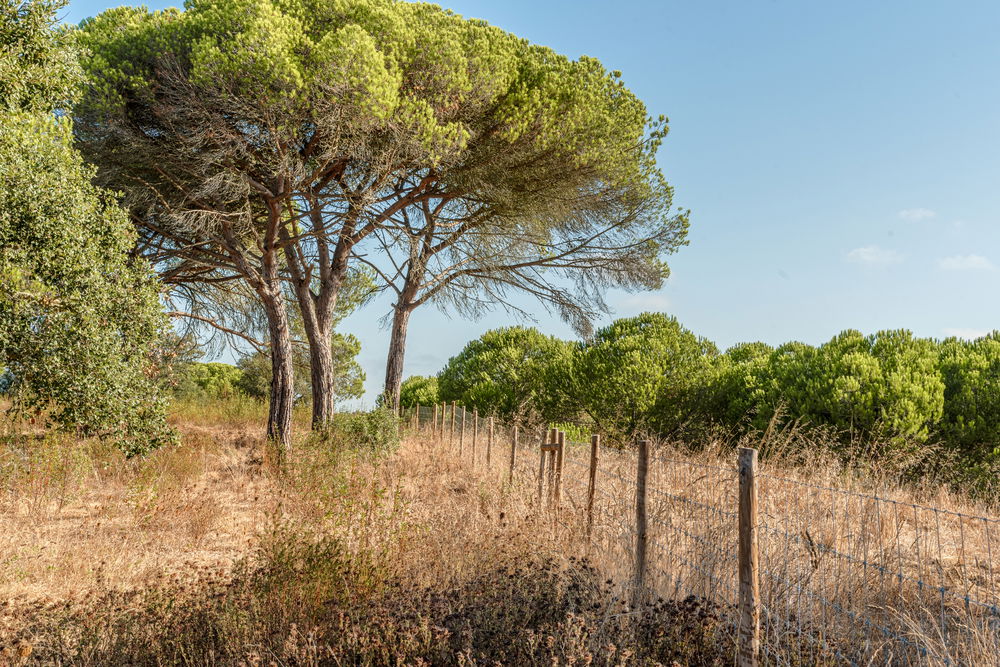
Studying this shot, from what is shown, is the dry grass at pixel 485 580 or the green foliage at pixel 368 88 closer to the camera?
the dry grass at pixel 485 580

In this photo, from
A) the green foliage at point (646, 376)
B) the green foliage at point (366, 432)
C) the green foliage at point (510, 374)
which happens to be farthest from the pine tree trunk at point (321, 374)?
the green foliage at point (646, 376)

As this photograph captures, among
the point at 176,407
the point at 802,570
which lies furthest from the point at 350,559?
the point at 176,407

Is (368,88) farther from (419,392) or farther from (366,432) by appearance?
(419,392)

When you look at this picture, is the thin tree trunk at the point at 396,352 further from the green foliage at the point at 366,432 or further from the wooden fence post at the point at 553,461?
the wooden fence post at the point at 553,461

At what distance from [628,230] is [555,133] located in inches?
132

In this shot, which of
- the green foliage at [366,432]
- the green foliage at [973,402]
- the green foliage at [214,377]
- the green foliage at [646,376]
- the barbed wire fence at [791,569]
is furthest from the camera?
the green foliage at [214,377]

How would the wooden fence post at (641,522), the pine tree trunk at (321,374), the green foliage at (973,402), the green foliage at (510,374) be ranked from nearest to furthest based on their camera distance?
the wooden fence post at (641,522), the green foliage at (973,402), the pine tree trunk at (321,374), the green foliage at (510,374)

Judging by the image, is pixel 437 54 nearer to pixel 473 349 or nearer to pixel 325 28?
pixel 325 28

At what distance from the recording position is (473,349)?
20484mm

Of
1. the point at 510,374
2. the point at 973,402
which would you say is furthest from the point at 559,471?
the point at 510,374

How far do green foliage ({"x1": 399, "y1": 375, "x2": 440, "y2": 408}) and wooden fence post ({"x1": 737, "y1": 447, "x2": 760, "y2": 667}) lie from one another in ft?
61.7

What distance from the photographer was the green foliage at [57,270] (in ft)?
24.7

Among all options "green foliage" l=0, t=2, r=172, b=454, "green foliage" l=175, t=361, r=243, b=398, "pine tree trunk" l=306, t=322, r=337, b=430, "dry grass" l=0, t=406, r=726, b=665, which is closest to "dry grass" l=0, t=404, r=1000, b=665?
"dry grass" l=0, t=406, r=726, b=665

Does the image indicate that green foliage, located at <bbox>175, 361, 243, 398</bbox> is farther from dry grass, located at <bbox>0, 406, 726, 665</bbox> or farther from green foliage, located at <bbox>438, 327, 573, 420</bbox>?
dry grass, located at <bbox>0, 406, 726, 665</bbox>
